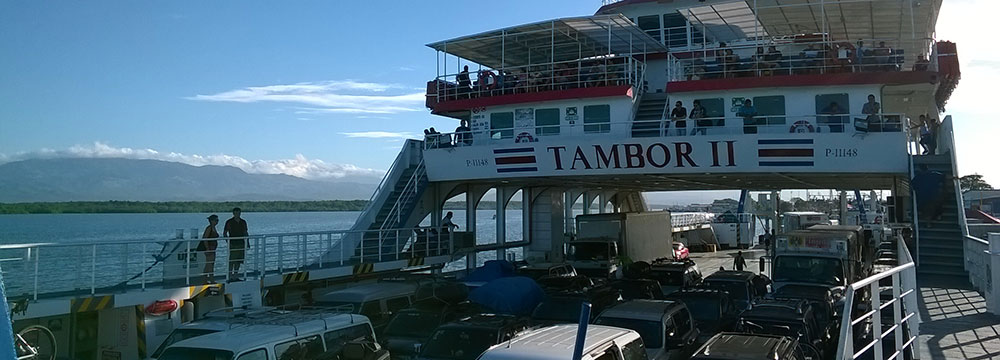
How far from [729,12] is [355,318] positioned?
17.7m

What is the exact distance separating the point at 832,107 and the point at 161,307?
1622cm

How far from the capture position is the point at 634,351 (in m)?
7.73

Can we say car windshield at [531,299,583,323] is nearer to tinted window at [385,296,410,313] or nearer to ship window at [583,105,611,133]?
tinted window at [385,296,410,313]

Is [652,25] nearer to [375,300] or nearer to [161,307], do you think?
[375,300]

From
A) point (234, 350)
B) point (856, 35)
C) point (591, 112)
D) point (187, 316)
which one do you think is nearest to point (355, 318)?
point (234, 350)

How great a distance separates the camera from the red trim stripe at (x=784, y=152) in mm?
16688

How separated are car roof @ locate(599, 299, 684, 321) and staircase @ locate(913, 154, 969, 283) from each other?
25.3 feet

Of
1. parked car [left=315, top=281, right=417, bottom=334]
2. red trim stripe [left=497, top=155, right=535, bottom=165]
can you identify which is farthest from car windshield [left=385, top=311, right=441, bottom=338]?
red trim stripe [left=497, top=155, right=535, bottom=165]

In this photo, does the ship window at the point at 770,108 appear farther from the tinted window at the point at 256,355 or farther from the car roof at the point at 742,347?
the tinted window at the point at 256,355

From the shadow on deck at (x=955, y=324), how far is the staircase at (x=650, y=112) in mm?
8217

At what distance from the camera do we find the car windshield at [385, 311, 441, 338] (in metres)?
10.8

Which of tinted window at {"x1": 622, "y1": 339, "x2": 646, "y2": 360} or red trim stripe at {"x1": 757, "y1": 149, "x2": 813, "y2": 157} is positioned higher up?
red trim stripe at {"x1": 757, "y1": 149, "x2": 813, "y2": 157}

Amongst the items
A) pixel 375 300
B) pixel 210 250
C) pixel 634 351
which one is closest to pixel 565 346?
pixel 634 351

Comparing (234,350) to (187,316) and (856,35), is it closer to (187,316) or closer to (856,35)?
(187,316)
